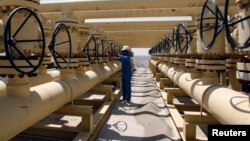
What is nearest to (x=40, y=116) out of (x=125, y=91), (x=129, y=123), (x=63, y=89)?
(x=63, y=89)

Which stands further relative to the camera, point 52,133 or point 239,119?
point 52,133

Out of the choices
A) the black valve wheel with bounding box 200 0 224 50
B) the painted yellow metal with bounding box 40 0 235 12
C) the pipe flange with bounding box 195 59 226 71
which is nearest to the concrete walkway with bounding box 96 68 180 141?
the pipe flange with bounding box 195 59 226 71

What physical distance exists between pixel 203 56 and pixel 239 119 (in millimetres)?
1327

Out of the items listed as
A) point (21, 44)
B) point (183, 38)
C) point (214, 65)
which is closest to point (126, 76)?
point (183, 38)

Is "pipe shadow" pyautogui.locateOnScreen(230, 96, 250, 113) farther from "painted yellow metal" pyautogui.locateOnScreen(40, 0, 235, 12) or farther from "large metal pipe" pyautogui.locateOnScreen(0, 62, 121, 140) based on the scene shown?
"painted yellow metal" pyautogui.locateOnScreen(40, 0, 235, 12)

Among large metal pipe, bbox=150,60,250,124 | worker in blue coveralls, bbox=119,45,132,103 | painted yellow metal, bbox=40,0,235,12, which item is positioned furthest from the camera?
painted yellow metal, bbox=40,0,235,12

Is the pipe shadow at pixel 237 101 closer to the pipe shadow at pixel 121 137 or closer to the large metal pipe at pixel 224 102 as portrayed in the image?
the large metal pipe at pixel 224 102

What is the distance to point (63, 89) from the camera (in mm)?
2916

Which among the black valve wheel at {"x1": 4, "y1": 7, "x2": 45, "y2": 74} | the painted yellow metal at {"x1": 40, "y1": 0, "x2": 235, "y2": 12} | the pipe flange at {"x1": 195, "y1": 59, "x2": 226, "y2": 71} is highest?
the painted yellow metal at {"x1": 40, "y1": 0, "x2": 235, "y2": 12}

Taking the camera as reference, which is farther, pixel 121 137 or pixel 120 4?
pixel 120 4

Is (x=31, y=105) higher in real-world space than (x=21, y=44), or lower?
lower

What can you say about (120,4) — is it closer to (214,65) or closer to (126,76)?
(126,76)

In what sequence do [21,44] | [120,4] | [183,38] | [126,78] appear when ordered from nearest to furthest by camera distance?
[21,44] → [126,78] → [183,38] → [120,4]

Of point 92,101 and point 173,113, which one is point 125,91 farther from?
point 173,113
